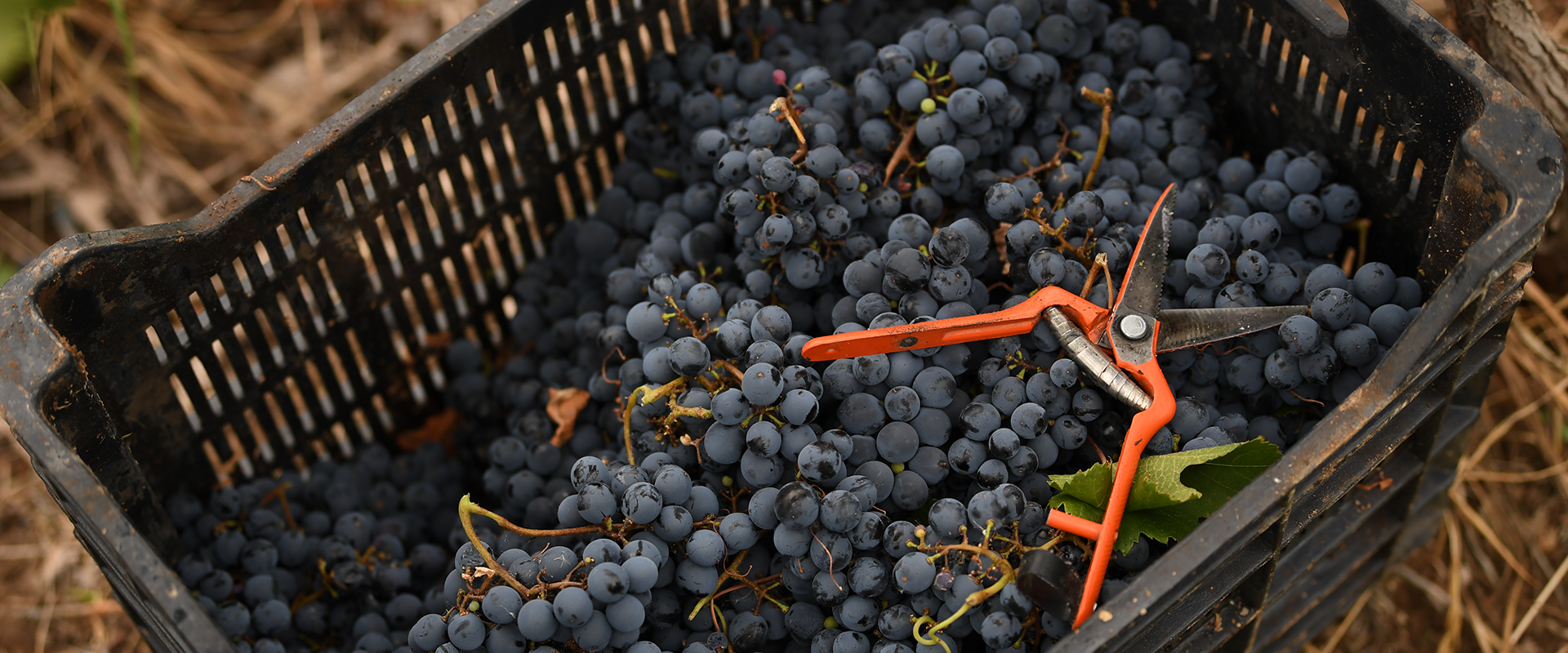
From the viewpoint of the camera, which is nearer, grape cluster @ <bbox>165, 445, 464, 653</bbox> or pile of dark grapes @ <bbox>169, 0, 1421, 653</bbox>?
pile of dark grapes @ <bbox>169, 0, 1421, 653</bbox>

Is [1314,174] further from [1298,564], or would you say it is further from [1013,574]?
[1013,574]

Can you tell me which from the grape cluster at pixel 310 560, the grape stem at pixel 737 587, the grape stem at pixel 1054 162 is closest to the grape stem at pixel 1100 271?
the grape stem at pixel 1054 162

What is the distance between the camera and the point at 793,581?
4.27 ft

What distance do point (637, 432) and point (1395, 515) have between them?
1089 mm

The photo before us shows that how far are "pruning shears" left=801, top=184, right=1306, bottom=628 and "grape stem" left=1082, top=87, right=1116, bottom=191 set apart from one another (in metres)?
0.21

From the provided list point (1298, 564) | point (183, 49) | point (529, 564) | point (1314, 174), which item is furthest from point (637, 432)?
point (183, 49)

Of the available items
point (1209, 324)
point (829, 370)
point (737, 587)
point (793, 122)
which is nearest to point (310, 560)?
point (737, 587)

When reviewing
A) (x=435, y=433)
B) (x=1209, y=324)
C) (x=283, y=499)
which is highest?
(x=1209, y=324)

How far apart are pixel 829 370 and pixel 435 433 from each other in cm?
87

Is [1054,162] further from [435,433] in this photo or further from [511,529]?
[435,433]

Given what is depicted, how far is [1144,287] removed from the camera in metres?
1.31

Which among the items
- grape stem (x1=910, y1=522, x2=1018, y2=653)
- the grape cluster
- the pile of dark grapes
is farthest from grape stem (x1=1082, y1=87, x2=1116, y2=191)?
the grape cluster

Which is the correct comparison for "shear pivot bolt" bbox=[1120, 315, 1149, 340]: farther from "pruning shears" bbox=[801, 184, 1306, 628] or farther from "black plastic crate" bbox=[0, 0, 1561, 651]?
"black plastic crate" bbox=[0, 0, 1561, 651]

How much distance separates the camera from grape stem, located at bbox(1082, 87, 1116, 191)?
156 centimetres
